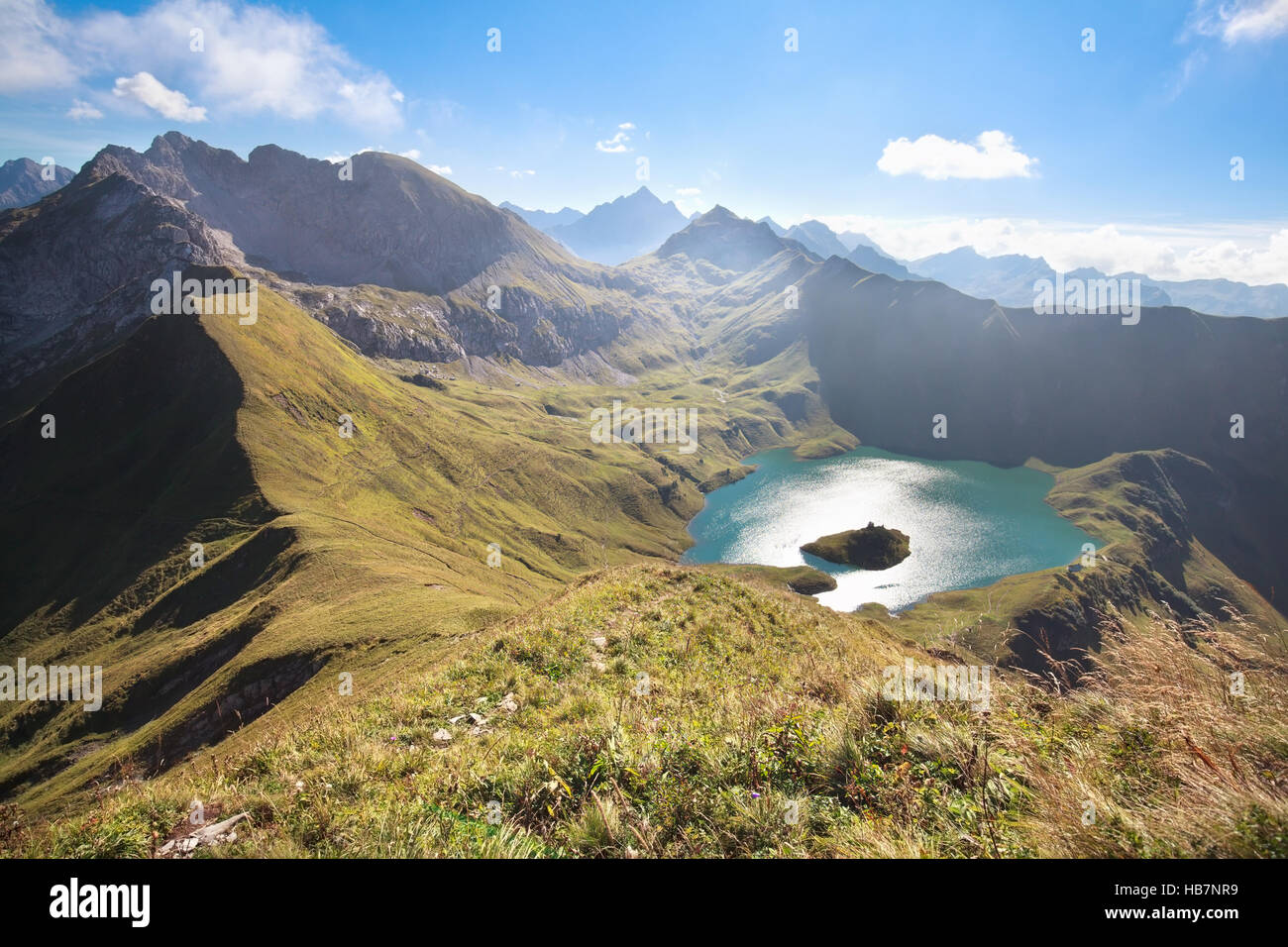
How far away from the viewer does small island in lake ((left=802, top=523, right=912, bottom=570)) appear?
172538mm

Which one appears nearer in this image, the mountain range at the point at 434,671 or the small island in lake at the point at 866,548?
the mountain range at the point at 434,671

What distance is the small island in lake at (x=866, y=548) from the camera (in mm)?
172538

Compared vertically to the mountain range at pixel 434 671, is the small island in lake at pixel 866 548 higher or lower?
lower

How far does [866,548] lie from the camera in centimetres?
17525

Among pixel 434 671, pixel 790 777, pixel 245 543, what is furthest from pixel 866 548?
pixel 790 777

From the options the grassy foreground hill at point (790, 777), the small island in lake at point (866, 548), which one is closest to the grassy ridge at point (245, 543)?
the grassy foreground hill at point (790, 777)

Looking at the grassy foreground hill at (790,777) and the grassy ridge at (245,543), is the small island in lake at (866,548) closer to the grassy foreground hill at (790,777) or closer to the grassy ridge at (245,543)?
the grassy ridge at (245,543)

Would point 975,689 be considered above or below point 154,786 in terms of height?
above

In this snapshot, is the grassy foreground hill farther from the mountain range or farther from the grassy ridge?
the grassy ridge

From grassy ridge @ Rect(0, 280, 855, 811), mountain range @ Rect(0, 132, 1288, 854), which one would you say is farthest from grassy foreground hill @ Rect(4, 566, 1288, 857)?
grassy ridge @ Rect(0, 280, 855, 811)
